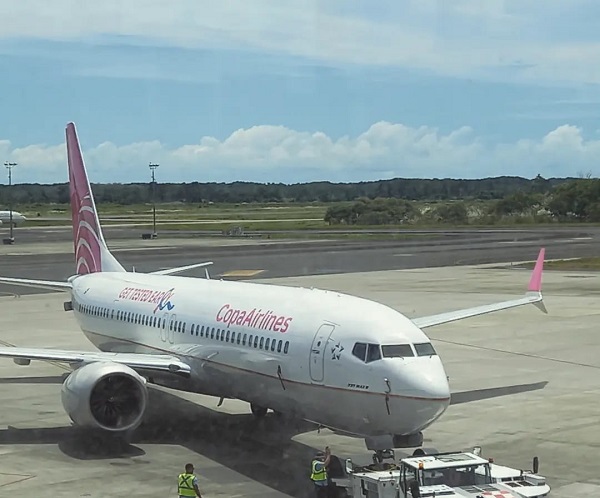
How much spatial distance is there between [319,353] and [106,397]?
6398 mm

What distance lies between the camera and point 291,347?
22.6 metres

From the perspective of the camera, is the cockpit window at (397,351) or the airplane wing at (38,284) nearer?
the cockpit window at (397,351)

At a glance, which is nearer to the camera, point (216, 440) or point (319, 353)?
point (319, 353)

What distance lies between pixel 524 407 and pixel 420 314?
2145 centimetres

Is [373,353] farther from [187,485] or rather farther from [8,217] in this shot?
[8,217]

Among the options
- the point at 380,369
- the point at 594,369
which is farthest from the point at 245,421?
the point at 594,369

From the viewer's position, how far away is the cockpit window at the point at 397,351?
66.7 feet

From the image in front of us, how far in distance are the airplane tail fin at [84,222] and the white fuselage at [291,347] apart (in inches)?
202

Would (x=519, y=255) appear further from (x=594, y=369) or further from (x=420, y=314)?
(x=594, y=369)

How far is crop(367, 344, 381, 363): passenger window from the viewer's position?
20359 mm

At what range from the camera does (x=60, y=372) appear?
35969 mm

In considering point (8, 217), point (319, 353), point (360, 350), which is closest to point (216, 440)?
point (319, 353)

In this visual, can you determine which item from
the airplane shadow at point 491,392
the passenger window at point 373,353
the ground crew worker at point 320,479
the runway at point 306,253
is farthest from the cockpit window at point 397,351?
the runway at point 306,253

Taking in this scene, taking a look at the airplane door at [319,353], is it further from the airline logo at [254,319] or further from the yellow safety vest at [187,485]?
the yellow safety vest at [187,485]
